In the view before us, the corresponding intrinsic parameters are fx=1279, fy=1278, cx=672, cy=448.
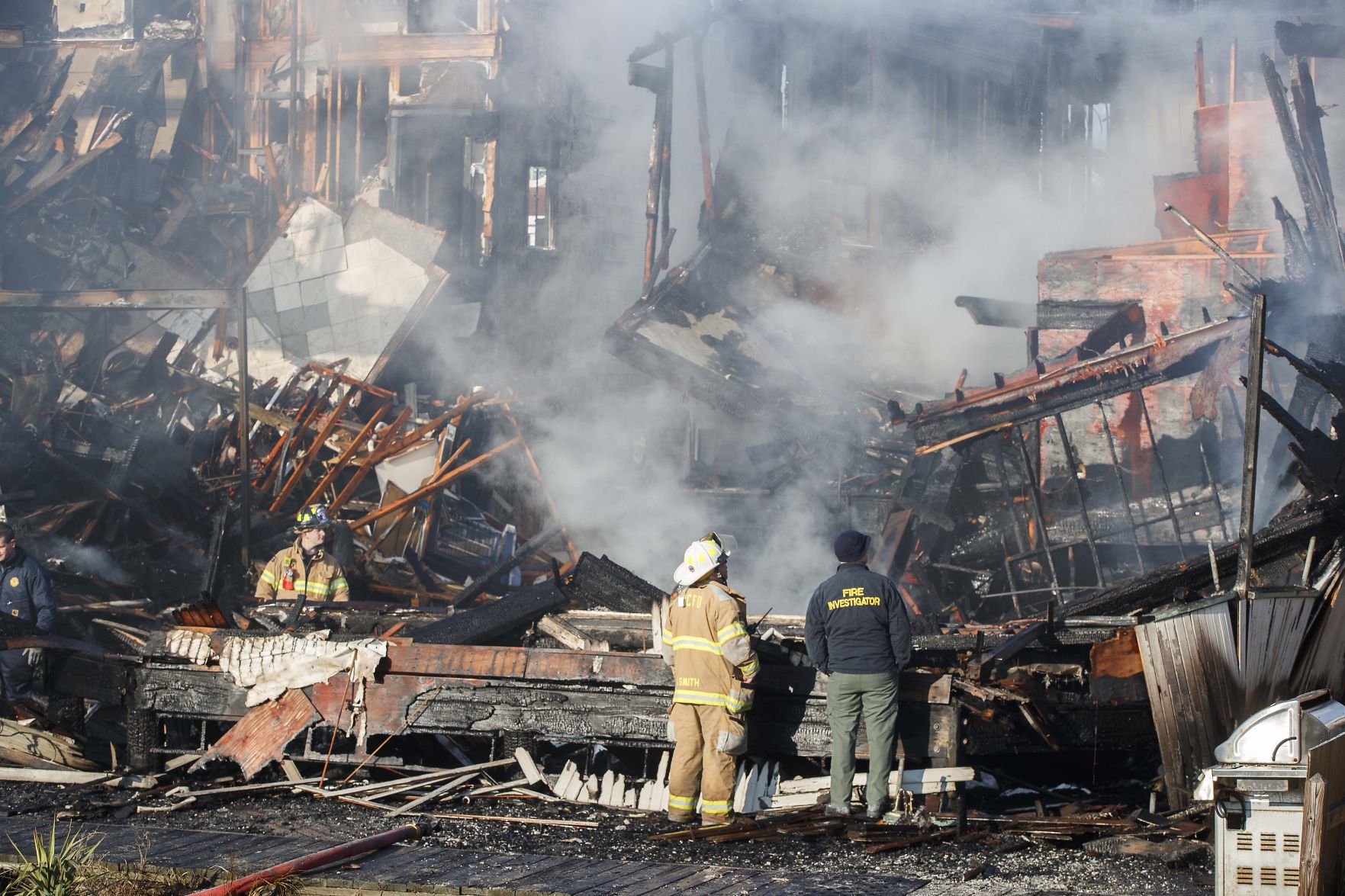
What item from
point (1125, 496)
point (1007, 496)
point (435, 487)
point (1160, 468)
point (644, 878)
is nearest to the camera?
point (644, 878)

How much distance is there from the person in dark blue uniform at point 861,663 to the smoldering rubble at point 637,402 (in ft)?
Result: 0.72

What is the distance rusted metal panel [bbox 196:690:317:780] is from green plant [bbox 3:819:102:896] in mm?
1826

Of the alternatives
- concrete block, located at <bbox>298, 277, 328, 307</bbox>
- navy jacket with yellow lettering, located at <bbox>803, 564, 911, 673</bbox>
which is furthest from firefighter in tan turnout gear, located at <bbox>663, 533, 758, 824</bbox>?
concrete block, located at <bbox>298, 277, 328, 307</bbox>

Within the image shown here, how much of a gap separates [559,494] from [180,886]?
9689mm

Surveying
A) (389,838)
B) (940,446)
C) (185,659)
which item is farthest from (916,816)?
(940,446)

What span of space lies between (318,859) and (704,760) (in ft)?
6.46

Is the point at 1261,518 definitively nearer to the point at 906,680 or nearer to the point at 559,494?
the point at 906,680

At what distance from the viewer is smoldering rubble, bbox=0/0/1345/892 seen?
6.91 meters

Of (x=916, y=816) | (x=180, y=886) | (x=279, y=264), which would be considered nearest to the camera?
(x=180, y=886)

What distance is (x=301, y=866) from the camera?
5.15 meters

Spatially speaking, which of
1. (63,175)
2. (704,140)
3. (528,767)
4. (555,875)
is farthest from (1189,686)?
(63,175)

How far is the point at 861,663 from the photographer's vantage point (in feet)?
20.5

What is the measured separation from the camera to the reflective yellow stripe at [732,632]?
20.6 feet

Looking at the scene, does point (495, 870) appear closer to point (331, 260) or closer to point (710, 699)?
point (710, 699)
